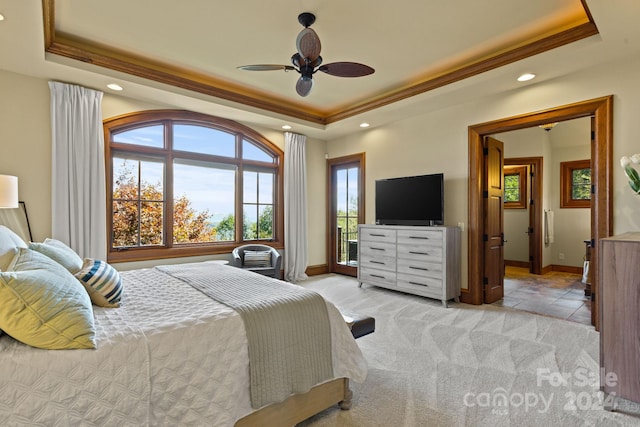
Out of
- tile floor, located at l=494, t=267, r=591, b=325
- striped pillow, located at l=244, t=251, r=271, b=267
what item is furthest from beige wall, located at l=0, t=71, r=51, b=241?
tile floor, located at l=494, t=267, r=591, b=325

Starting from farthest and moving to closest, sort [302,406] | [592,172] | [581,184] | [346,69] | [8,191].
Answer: [581,184] → [592,172] → [346,69] → [8,191] → [302,406]

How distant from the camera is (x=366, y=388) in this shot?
220cm

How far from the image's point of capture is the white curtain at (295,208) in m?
5.60

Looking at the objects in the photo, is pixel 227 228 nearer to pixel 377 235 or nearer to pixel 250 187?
pixel 250 187

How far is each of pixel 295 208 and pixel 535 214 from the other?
15.8 ft

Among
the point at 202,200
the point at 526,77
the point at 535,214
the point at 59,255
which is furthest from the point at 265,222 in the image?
the point at 535,214

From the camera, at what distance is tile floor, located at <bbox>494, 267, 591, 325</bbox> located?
3844mm

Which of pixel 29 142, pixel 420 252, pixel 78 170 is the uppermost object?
Result: pixel 29 142

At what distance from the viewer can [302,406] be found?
1780 mm

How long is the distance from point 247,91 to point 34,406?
411 cm

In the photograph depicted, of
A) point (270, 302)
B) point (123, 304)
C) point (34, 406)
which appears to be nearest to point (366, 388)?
point (270, 302)

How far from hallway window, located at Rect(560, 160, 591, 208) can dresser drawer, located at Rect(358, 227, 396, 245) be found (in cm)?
439

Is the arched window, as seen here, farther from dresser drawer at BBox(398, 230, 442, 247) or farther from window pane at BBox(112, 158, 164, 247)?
dresser drawer at BBox(398, 230, 442, 247)

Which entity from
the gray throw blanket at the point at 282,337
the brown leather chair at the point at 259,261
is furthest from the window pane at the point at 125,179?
the gray throw blanket at the point at 282,337
